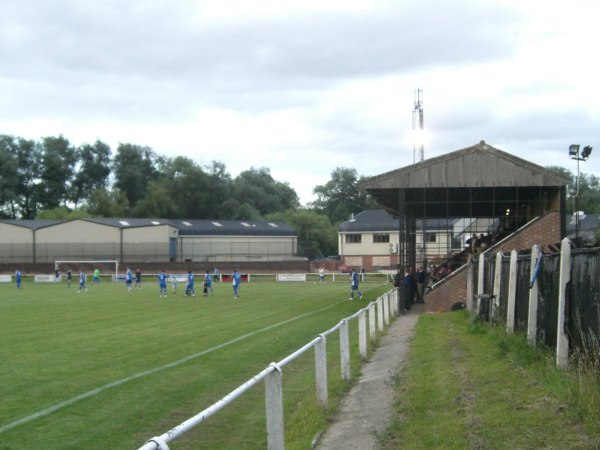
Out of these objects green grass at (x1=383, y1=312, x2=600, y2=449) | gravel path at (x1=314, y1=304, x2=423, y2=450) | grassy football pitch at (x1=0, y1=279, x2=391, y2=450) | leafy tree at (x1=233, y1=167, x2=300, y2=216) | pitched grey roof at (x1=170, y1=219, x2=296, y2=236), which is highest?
leafy tree at (x1=233, y1=167, x2=300, y2=216)

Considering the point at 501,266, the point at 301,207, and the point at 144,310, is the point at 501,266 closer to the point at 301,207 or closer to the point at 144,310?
the point at 144,310

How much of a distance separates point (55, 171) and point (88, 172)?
7.08m

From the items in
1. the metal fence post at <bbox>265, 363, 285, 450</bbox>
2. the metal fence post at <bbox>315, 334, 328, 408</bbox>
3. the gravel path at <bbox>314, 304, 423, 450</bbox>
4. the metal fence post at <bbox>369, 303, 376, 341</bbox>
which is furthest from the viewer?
the metal fence post at <bbox>369, 303, 376, 341</bbox>

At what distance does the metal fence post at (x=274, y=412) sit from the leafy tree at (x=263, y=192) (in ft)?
414

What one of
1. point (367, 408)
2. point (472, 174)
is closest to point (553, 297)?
point (367, 408)

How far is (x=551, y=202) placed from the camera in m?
30.3

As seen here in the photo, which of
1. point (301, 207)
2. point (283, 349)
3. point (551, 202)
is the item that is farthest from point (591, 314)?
Answer: point (301, 207)

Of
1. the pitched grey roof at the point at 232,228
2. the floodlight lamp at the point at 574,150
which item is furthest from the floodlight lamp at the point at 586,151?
the pitched grey roof at the point at 232,228

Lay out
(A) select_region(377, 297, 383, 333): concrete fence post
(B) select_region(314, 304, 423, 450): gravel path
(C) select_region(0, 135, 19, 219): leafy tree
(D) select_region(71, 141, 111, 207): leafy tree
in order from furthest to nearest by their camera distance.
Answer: (D) select_region(71, 141, 111, 207): leafy tree, (C) select_region(0, 135, 19, 219): leafy tree, (A) select_region(377, 297, 383, 333): concrete fence post, (B) select_region(314, 304, 423, 450): gravel path

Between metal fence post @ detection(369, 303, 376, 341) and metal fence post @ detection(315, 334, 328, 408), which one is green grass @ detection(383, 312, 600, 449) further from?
metal fence post @ detection(369, 303, 376, 341)

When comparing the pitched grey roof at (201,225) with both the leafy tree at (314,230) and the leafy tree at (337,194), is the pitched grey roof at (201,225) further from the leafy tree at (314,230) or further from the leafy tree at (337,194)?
the leafy tree at (337,194)

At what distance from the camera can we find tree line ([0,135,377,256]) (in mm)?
111938

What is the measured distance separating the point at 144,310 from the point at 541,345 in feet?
67.7

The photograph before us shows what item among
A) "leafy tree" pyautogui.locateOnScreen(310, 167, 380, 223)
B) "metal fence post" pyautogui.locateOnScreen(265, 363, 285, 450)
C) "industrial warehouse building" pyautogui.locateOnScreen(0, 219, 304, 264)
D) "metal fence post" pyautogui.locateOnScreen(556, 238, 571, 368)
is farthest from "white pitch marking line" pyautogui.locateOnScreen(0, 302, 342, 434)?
"leafy tree" pyautogui.locateOnScreen(310, 167, 380, 223)
